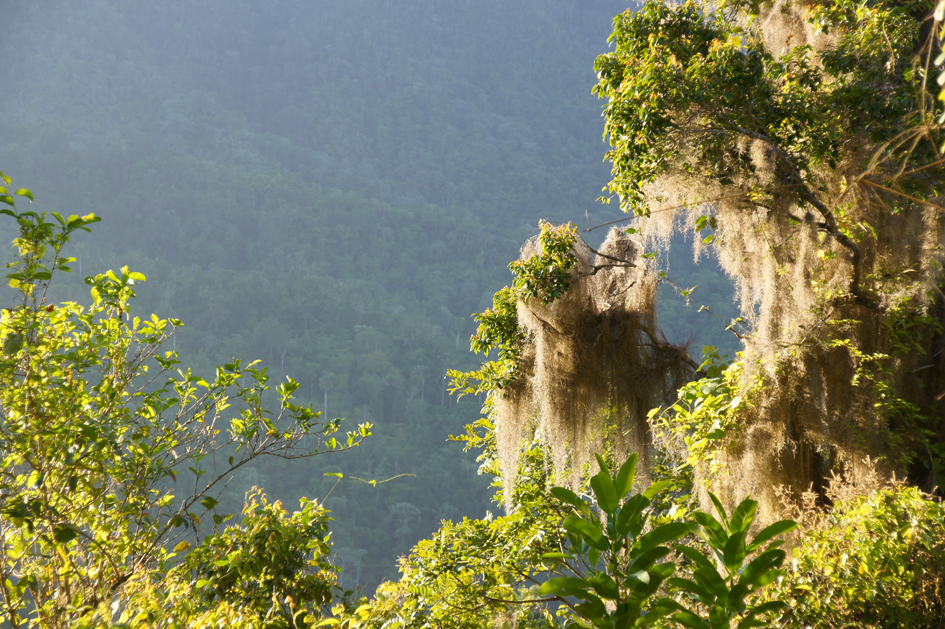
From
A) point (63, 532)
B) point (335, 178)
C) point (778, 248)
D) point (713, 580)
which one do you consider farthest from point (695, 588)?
point (335, 178)

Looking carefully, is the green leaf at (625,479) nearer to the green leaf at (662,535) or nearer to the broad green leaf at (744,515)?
the green leaf at (662,535)

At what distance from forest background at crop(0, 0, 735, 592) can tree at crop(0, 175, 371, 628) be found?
35.5m

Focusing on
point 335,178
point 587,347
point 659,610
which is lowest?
point 659,610

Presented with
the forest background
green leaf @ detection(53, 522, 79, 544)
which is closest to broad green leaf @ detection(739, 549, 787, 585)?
green leaf @ detection(53, 522, 79, 544)

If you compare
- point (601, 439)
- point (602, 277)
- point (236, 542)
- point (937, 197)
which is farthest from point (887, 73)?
point (236, 542)

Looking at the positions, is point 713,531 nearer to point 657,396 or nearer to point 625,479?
point 625,479

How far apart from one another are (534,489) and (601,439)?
1018mm

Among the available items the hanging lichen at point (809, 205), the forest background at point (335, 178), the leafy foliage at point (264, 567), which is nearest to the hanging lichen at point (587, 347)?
the hanging lichen at point (809, 205)

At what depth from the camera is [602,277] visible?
3443 millimetres

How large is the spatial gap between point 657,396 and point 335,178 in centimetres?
7762

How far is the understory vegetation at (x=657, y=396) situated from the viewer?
1497mm

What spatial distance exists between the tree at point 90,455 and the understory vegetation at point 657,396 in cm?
1

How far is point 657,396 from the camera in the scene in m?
3.39

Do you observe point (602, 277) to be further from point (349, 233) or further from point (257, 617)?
point (349, 233)
